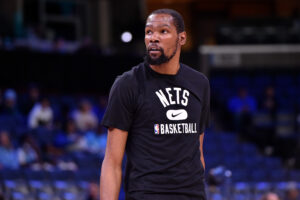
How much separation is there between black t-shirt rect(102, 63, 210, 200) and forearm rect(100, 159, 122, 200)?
0.05 meters

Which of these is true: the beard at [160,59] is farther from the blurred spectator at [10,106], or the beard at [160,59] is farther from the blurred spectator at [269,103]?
the blurred spectator at [269,103]

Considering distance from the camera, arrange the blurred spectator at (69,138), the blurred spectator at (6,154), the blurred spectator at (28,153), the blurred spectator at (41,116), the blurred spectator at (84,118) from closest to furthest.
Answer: the blurred spectator at (6,154) < the blurred spectator at (28,153) < the blurred spectator at (69,138) < the blurred spectator at (41,116) < the blurred spectator at (84,118)

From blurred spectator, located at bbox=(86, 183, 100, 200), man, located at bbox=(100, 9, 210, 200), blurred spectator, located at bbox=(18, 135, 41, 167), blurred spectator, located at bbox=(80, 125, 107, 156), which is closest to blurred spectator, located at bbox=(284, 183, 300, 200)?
blurred spectator, located at bbox=(80, 125, 107, 156)

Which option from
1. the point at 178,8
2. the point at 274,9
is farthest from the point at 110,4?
the point at 274,9

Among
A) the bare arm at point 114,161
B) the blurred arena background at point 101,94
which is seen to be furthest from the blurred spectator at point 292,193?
the bare arm at point 114,161

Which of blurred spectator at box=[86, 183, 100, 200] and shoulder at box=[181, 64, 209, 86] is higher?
shoulder at box=[181, 64, 209, 86]

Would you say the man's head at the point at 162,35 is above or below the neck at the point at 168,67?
above

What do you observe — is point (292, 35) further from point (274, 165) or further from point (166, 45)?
point (166, 45)

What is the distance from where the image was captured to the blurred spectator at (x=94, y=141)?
33.4 ft

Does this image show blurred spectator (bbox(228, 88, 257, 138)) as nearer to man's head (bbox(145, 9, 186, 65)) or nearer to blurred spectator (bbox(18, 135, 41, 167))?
blurred spectator (bbox(18, 135, 41, 167))

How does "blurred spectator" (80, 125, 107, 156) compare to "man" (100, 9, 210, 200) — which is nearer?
"man" (100, 9, 210, 200)

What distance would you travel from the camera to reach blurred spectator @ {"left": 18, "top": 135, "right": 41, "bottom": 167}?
912 cm

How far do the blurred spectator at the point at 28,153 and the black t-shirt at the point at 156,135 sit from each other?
6611 millimetres

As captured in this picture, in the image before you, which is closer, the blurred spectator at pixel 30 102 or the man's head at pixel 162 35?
the man's head at pixel 162 35
